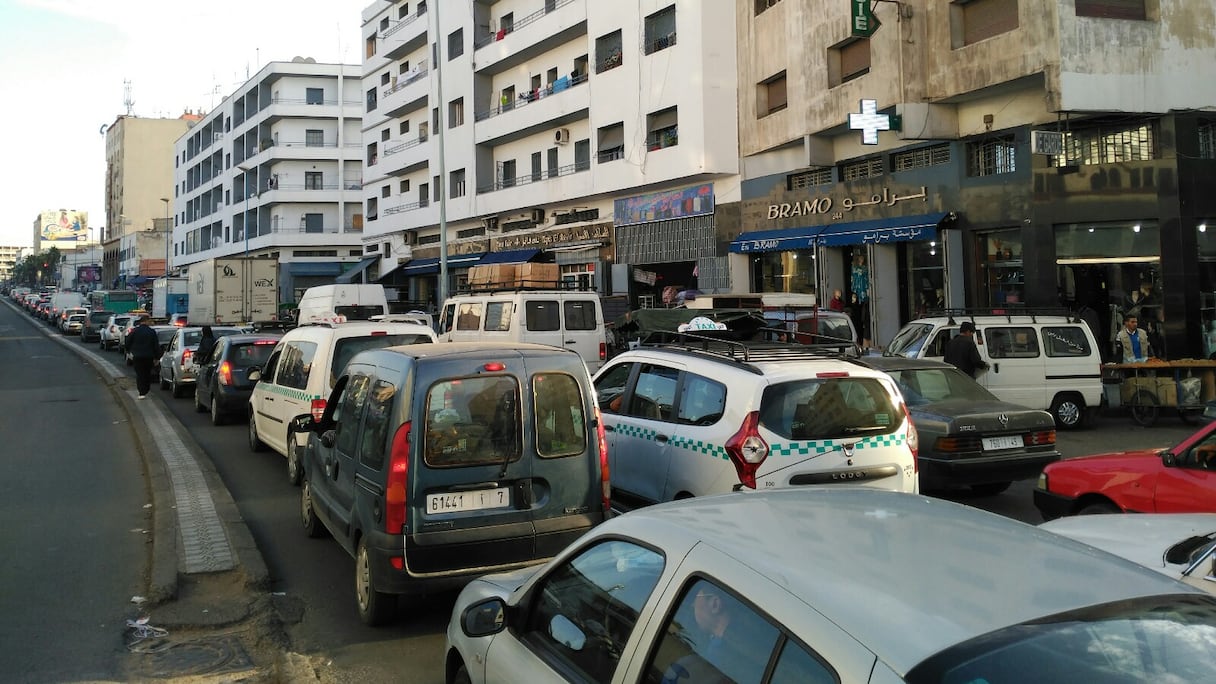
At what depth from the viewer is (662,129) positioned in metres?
29.3

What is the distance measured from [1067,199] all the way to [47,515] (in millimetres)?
18963

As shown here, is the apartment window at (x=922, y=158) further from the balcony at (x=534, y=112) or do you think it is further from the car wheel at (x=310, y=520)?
the car wheel at (x=310, y=520)

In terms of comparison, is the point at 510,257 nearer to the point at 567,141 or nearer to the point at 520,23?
the point at 567,141

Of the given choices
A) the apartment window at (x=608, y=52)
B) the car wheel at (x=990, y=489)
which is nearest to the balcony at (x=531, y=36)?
the apartment window at (x=608, y=52)

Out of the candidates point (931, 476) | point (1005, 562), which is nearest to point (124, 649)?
point (1005, 562)

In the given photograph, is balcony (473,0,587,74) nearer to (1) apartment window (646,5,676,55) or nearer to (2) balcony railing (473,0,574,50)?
(2) balcony railing (473,0,574,50)

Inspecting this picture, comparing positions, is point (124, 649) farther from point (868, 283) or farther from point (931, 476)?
point (868, 283)

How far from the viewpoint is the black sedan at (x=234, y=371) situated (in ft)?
48.5

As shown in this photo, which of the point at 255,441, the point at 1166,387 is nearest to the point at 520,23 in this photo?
the point at 255,441

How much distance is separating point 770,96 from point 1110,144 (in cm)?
1032

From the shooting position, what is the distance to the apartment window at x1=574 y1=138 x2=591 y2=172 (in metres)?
33.1

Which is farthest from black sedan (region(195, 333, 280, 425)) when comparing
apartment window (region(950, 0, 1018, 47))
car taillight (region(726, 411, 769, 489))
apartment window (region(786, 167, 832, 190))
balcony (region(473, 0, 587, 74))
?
balcony (region(473, 0, 587, 74))

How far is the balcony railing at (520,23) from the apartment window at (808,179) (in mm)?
12631

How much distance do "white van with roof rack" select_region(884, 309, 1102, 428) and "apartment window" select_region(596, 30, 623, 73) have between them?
19.4m
